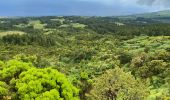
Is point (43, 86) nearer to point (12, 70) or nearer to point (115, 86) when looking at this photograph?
point (12, 70)

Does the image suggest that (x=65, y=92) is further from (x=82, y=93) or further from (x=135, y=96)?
(x=82, y=93)

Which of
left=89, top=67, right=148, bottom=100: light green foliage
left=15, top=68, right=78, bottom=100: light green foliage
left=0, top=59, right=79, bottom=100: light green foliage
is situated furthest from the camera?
left=0, top=59, right=79, bottom=100: light green foliage

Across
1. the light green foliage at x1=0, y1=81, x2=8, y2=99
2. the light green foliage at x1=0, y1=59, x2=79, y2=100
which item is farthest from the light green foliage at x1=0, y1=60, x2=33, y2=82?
the light green foliage at x1=0, y1=81, x2=8, y2=99

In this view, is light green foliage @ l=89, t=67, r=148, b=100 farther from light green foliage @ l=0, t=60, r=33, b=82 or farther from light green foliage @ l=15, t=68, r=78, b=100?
light green foliage @ l=0, t=60, r=33, b=82

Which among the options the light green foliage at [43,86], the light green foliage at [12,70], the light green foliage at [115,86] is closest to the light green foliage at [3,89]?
the light green foliage at [43,86]

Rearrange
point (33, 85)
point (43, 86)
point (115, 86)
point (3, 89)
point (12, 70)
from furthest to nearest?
point (12, 70), point (43, 86), point (3, 89), point (33, 85), point (115, 86)

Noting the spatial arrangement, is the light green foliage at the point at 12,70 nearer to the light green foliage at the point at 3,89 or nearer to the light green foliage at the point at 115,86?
the light green foliage at the point at 3,89

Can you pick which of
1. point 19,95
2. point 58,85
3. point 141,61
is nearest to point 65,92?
point 58,85

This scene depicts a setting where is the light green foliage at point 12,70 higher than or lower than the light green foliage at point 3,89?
higher

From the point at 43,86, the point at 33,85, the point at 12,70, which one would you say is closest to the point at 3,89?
the point at 33,85
